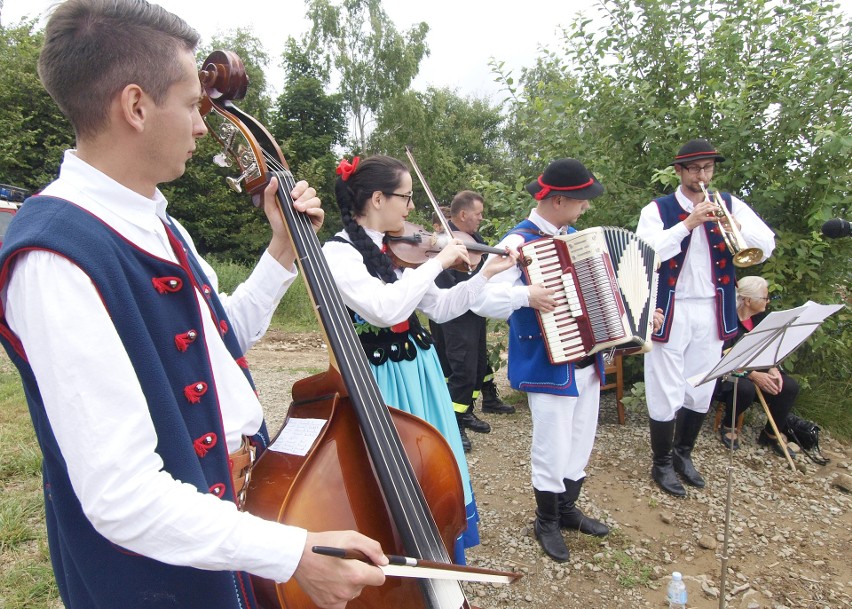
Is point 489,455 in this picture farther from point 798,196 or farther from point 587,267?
point 798,196

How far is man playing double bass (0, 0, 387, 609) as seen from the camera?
886 mm

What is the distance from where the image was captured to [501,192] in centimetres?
582

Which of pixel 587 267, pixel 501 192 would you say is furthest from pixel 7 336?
pixel 501 192

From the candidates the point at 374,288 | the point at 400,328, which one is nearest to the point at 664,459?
the point at 400,328

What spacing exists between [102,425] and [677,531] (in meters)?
3.72

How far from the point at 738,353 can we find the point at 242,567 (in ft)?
8.46

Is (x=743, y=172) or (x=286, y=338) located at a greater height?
(x=743, y=172)

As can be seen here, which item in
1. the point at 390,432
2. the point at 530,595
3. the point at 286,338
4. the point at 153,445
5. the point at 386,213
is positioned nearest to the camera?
the point at 153,445

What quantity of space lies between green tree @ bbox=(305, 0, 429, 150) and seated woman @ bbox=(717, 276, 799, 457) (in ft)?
73.9

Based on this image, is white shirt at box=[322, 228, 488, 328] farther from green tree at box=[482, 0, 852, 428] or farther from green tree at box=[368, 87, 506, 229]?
green tree at box=[368, 87, 506, 229]

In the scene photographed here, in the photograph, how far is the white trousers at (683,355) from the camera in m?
4.06

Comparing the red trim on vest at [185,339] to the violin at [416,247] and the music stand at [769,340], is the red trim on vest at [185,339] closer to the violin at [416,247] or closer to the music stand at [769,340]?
the violin at [416,247]

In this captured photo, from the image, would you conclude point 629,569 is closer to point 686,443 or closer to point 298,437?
point 686,443

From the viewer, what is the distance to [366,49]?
24672 mm
